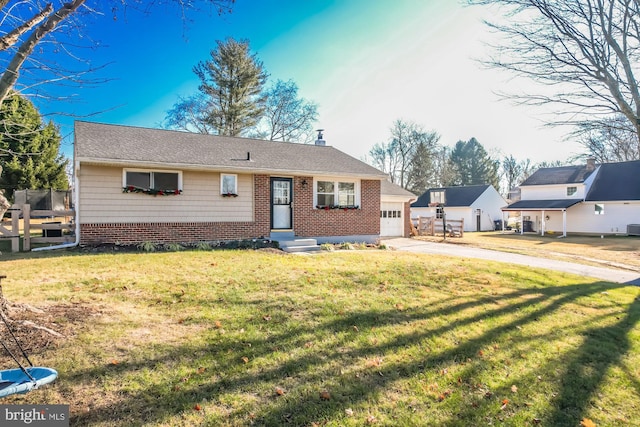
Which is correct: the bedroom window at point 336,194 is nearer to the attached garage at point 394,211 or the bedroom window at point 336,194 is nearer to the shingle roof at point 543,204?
the attached garage at point 394,211

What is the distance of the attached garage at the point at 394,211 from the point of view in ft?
67.4

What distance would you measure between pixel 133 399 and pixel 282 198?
429 inches

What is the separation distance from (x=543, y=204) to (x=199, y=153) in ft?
96.4

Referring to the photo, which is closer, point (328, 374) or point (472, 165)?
point (328, 374)

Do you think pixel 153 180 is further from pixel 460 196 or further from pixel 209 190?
pixel 460 196

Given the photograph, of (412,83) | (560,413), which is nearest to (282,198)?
(412,83)

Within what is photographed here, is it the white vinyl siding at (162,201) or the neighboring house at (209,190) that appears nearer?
the white vinyl siding at (162,201)

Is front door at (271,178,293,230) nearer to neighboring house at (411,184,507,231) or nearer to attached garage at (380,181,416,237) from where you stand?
attached garage at (380,181,416,237)

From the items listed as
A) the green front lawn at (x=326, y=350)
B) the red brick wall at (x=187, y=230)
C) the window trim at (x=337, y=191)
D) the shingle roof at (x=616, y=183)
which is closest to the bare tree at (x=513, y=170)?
the shingle roof at (x=616, y=183)

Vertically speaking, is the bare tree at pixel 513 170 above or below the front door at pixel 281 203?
above

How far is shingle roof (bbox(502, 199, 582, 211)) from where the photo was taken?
2838 cm

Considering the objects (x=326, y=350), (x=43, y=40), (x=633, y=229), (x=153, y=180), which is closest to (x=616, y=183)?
(x=633, y=229)

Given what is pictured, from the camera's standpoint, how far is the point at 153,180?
458 inches

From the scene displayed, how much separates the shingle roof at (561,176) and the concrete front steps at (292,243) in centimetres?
2784
